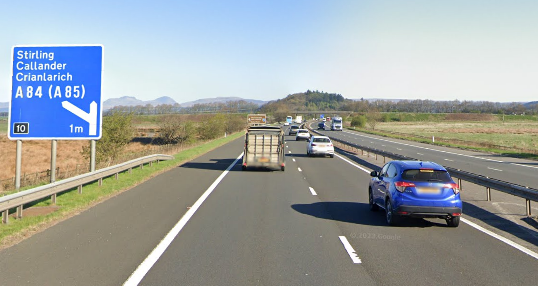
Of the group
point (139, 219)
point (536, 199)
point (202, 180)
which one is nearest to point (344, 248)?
point (139, 219)

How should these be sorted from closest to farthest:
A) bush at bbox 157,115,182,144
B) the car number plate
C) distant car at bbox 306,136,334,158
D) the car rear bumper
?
the car rear bumper → the car number plate → distant car at bbox 306,136,334,158 → bush at bbox 157,115,182,144

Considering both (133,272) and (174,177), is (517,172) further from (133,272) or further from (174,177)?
(133,272)

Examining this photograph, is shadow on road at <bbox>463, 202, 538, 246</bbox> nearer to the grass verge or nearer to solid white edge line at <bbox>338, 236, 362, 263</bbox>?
solid white edge line at <bbox>338, 236, 362, 263</bbox>

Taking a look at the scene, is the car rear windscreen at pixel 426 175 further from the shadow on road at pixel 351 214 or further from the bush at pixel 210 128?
the bush at pixel 210 128

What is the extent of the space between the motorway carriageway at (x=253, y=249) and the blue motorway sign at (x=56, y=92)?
10.8 ft

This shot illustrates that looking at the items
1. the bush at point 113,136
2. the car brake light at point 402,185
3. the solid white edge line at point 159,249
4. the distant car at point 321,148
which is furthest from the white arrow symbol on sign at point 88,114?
the distant car at point 321,148

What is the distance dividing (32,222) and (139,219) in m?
2.25

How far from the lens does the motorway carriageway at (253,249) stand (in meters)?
6.74

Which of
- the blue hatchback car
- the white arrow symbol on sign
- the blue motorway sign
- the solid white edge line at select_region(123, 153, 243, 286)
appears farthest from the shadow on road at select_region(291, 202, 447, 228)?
the blue motorway sign

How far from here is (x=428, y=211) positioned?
33.4 feet

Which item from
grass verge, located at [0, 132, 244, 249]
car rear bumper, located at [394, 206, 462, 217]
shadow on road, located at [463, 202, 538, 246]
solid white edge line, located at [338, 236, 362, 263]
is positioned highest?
car rear bumper, located at [394, 206, 462, 217]

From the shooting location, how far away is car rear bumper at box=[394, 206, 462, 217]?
400 inches

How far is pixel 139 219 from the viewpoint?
1109 centimetres

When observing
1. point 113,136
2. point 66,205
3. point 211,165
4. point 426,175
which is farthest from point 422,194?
point 113,136
